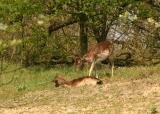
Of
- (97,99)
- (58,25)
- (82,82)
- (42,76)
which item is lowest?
(42,76)

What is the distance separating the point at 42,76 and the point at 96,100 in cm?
712

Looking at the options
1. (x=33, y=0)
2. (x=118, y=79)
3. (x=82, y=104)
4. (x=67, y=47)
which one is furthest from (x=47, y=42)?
(x=82, y=104)

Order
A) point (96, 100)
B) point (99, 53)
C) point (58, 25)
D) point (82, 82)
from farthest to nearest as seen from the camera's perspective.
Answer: point (58, 25)
point (99, 53)
point (82, 82)
point (96, 100)

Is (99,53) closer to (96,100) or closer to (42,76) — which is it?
(42,76)

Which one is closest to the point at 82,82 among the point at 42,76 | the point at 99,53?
the point at 99,53

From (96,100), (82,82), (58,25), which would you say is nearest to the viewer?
(96,100)

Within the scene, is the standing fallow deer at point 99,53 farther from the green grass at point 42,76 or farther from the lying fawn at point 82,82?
the lying fawn at point 82,82

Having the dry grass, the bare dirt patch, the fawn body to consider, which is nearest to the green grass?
the fawn body

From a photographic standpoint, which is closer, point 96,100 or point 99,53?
point 96,100

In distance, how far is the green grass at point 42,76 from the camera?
17.2 meters

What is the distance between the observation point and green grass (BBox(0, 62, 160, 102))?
17219 mm

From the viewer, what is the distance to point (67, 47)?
24.7 meters

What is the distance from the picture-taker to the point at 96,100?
1385 centimetres

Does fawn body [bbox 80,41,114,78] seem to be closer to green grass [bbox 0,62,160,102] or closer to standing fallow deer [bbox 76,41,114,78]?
A: standing fallow deer [bbox 76,41,114,78]
